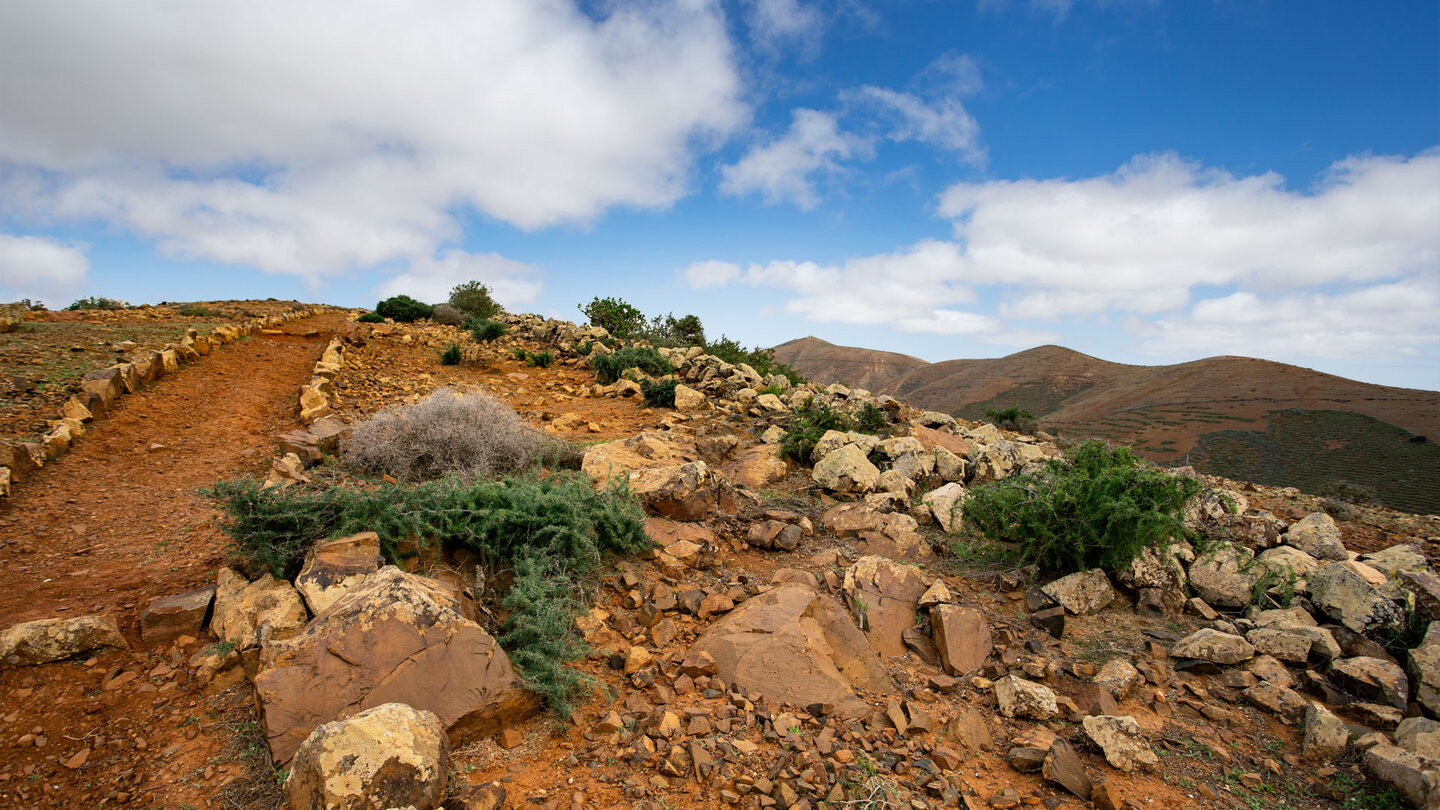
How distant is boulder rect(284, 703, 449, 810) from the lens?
6.55ft

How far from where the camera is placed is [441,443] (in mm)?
5914

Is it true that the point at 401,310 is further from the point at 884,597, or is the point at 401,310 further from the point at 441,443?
the point at 884,597

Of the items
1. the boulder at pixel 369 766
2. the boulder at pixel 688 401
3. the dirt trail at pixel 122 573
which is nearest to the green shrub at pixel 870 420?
the boulder at pixel 688 401

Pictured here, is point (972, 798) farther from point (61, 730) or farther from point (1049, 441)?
point (1049, 441)

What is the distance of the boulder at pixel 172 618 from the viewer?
9.80ft

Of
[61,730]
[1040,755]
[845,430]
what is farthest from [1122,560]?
[61,730]

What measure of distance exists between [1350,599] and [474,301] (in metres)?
22.4

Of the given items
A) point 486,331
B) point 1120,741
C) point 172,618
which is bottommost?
point 1120,741

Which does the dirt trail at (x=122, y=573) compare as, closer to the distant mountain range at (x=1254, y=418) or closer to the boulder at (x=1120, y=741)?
the boulder at (x=1120, y=741)

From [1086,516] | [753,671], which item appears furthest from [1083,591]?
[753,671]

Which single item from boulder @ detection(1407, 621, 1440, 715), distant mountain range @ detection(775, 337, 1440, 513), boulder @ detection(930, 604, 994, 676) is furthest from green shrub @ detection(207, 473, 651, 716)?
distant mountain range @ detection(775, 337, 1440, 513)

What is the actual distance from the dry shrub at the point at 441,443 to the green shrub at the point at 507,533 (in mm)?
1613

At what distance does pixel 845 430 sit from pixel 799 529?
10.1ft

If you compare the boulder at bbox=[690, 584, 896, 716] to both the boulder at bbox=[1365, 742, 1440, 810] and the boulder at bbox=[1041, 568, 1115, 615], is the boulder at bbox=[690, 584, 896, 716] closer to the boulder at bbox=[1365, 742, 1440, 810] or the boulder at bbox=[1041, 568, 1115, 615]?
the boulder at bbox=[1041, 568, 1115, 615]
